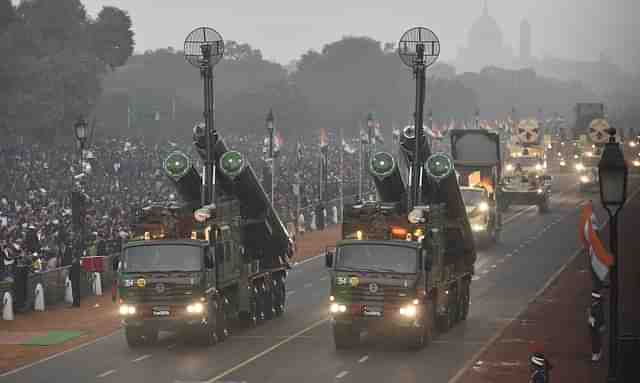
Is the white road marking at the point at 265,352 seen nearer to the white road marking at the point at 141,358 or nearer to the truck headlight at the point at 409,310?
the white road marking at the point at 141,358

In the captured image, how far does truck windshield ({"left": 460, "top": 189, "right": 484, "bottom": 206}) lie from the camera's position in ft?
189

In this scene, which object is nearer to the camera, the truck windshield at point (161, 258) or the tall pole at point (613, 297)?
the tall pole at point (613, 297)

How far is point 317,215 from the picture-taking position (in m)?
73.1

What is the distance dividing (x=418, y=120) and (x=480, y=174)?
78.3 ft

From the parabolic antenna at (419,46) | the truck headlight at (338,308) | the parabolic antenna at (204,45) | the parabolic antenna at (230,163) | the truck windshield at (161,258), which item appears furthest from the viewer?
the parabolic antenna at (419,46)

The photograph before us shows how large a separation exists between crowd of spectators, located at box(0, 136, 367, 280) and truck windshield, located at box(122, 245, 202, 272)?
964cm

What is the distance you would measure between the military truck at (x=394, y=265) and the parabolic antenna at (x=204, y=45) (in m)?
5.18

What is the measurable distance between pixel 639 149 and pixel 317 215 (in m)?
44.0

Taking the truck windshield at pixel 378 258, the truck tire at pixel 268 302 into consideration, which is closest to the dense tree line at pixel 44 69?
the truck tire at pixel 268 302

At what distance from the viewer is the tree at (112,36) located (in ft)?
448

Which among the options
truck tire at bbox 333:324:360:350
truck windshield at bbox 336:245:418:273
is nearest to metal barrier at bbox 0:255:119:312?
truck tire at bbox 333:324:360:350

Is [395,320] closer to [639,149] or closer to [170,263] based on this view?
[170,263]

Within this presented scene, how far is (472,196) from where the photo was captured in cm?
5791

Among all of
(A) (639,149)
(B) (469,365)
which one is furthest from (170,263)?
(A) (639,149)
